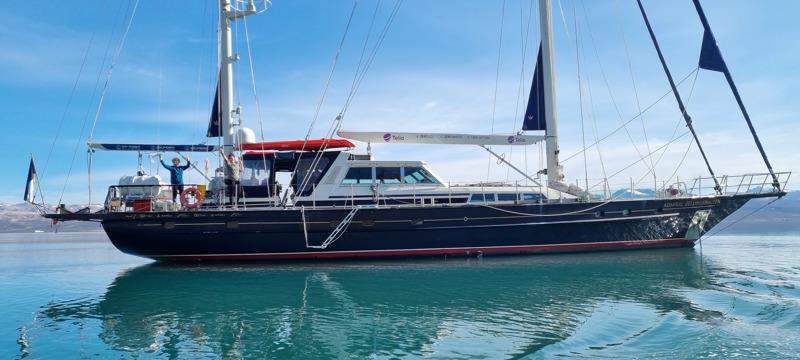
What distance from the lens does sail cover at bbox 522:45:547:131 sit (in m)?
17.4

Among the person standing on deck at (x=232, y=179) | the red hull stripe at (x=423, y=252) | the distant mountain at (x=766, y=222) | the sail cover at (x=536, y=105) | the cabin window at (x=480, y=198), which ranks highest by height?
the sail cover at (x=536, y=105)

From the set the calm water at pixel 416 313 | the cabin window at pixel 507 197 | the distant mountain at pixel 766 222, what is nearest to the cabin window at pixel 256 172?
the calm water at pixel 416 313

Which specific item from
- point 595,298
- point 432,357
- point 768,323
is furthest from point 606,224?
point 432,357

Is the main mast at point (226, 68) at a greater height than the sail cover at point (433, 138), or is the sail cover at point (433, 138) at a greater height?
the main mast at point (226, 68)

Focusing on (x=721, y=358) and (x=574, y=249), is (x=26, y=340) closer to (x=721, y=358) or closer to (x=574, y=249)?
(x=721, y=358)

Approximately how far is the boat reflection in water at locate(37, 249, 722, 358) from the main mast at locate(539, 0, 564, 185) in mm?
4785

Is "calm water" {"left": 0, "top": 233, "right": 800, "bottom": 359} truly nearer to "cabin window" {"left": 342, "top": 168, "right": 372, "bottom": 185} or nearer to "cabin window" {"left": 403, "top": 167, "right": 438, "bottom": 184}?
"cabin window" {"left": 342, "top": 168, "right": 372, "bottom": 185}

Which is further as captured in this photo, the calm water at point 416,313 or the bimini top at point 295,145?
the bimini top at point 295,145

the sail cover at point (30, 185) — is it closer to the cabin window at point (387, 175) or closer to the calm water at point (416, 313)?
the calm water at point (416, 313)

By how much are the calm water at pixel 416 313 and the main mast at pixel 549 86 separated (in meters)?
4.85

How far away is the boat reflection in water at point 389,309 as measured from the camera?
19.7ft

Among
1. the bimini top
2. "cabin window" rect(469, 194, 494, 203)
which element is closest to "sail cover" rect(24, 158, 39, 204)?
the bimini top

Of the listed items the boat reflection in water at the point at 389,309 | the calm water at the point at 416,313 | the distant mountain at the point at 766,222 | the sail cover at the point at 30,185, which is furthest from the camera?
the distant mountain at the point at 766,222

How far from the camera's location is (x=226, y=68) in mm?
16109
